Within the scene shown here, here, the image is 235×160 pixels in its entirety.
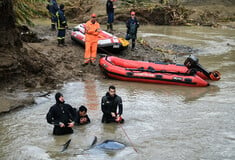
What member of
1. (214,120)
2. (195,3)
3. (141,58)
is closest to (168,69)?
(141,58)

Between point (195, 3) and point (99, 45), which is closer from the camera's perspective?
point (99, 45)

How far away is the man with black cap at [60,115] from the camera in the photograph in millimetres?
7324

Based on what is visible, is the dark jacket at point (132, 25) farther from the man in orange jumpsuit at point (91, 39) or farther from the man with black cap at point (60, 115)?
the man with black cap at point (60, 115)

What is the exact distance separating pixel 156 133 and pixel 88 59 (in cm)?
594

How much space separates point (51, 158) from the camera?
6.79 meters

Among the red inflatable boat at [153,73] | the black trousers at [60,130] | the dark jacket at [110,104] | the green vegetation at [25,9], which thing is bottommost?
the black trousers at [60,130]

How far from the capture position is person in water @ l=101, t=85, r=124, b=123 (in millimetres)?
8164

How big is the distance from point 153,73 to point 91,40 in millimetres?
2631

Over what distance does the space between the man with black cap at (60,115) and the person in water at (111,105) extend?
3.03 ft

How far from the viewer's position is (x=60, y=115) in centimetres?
739

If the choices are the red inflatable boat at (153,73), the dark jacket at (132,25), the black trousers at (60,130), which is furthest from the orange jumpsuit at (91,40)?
the black trousers at (60,130)

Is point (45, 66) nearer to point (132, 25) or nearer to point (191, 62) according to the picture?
point (132, 25)

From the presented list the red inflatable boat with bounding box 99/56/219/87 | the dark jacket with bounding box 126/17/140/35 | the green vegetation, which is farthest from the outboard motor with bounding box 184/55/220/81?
the green vegetation

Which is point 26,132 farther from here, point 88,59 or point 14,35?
point 88,59
